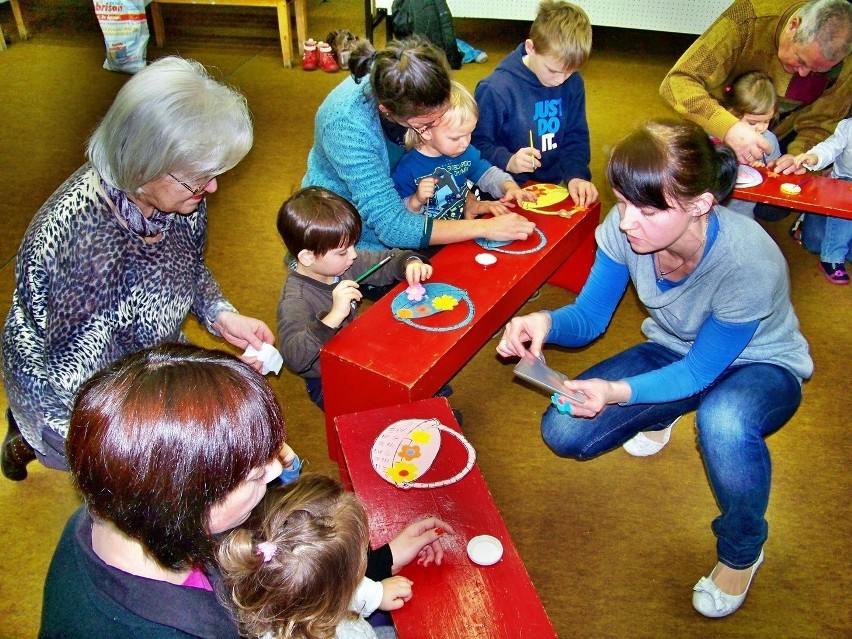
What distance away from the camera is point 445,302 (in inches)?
92.6

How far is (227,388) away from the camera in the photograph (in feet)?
3.57

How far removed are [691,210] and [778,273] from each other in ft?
0.95

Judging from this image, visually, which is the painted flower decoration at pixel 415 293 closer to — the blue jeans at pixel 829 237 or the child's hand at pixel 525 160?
the child's hand at pixel 525 160

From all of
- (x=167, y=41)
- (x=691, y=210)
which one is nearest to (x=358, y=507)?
(x=691, y=210)

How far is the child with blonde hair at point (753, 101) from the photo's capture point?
3158mm

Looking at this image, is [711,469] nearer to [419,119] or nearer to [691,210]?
[691,210]

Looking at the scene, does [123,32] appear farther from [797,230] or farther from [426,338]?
[797,230]

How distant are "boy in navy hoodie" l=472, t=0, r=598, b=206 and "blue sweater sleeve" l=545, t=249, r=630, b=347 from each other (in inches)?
28.7

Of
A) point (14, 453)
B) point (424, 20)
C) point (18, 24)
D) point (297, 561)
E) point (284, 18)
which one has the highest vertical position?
point (297, 561)

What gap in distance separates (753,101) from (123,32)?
4.46 m

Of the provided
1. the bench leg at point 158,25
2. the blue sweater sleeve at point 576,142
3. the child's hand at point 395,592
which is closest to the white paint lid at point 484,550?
the child's hand at point 395,592

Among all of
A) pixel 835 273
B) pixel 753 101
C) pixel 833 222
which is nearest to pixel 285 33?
pixel 753 101

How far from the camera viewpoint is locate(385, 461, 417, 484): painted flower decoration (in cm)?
180

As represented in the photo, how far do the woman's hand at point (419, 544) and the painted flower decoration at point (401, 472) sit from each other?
0.47 ft
